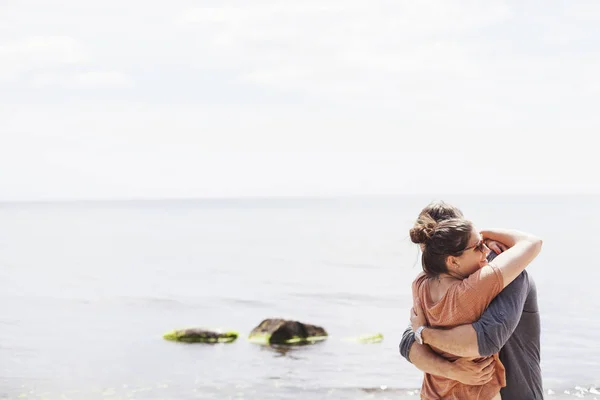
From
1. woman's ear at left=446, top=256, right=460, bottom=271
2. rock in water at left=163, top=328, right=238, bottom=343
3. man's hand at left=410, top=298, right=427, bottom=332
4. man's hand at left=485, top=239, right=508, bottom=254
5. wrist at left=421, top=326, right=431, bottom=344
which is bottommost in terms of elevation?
rock in water at left=163, top=328, right=238, bottom=343

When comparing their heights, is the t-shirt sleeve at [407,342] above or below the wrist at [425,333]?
below

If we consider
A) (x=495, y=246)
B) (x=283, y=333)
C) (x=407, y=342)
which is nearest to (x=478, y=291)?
(x=495, y=246)

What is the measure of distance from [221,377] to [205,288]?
2209 centimetres

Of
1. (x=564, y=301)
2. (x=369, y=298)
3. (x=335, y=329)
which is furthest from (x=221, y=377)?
(x=564, y=301)

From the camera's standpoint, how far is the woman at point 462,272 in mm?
3688

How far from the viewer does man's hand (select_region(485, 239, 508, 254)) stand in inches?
156

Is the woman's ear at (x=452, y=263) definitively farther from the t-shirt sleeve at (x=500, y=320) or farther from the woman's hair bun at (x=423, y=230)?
the t-shirt sleeve at (x=500, y=320)

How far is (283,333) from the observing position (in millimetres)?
18578

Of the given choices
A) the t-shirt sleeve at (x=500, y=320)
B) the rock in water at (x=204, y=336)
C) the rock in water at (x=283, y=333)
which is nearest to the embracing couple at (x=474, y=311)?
the t-shirt sleeve at (x=500, y=320)

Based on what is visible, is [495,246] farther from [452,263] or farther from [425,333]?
[425,333]

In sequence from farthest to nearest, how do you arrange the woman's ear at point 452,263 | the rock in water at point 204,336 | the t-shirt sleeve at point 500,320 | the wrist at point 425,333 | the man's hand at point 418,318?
the rock in water at point 204,336 → the man's hand at point 418,318 → the wrist at point 425,333 → the woman's ear at point 452,263 → the t-shirt sleeve at point 500,320

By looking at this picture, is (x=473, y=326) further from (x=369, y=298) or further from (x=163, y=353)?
(x=369, y=298)

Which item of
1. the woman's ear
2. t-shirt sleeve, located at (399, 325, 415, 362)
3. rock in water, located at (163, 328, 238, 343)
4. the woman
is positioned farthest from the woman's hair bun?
rock in water, located at (163, 328, 238, 343)

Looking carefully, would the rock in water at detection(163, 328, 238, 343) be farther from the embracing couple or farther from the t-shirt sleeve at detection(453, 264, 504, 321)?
the t-shirt sleeve at detection(453, 264, 504, 321)
